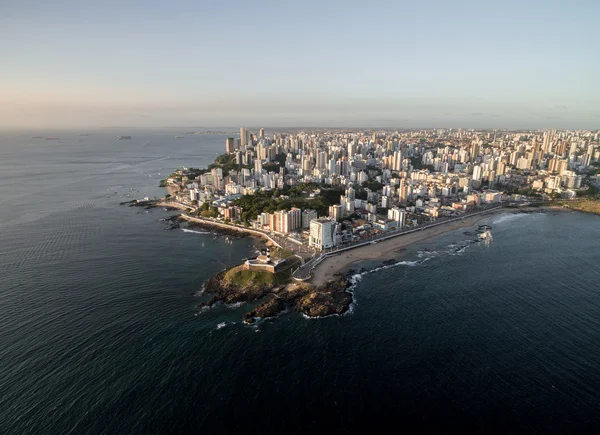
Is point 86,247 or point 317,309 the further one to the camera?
point 86,247

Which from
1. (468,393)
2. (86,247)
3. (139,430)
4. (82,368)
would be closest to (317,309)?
(468,393)

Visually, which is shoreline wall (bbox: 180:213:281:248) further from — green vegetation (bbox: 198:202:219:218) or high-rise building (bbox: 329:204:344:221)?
high-rise building (bbox: 329:204:344:221)

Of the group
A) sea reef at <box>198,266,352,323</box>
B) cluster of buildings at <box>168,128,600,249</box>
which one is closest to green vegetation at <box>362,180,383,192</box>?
cluster of buildings at <box>168,128,600,249</box>

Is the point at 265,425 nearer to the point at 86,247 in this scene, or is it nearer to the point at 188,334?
the point at 188,334

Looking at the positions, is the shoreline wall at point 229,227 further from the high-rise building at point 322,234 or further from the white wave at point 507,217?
the white wave at point 507,217

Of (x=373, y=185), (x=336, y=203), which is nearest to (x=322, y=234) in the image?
(x=336, y=203)

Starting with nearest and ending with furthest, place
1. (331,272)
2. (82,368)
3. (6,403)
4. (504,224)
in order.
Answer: (6,403), (82,368), (331,272), (504,224)
